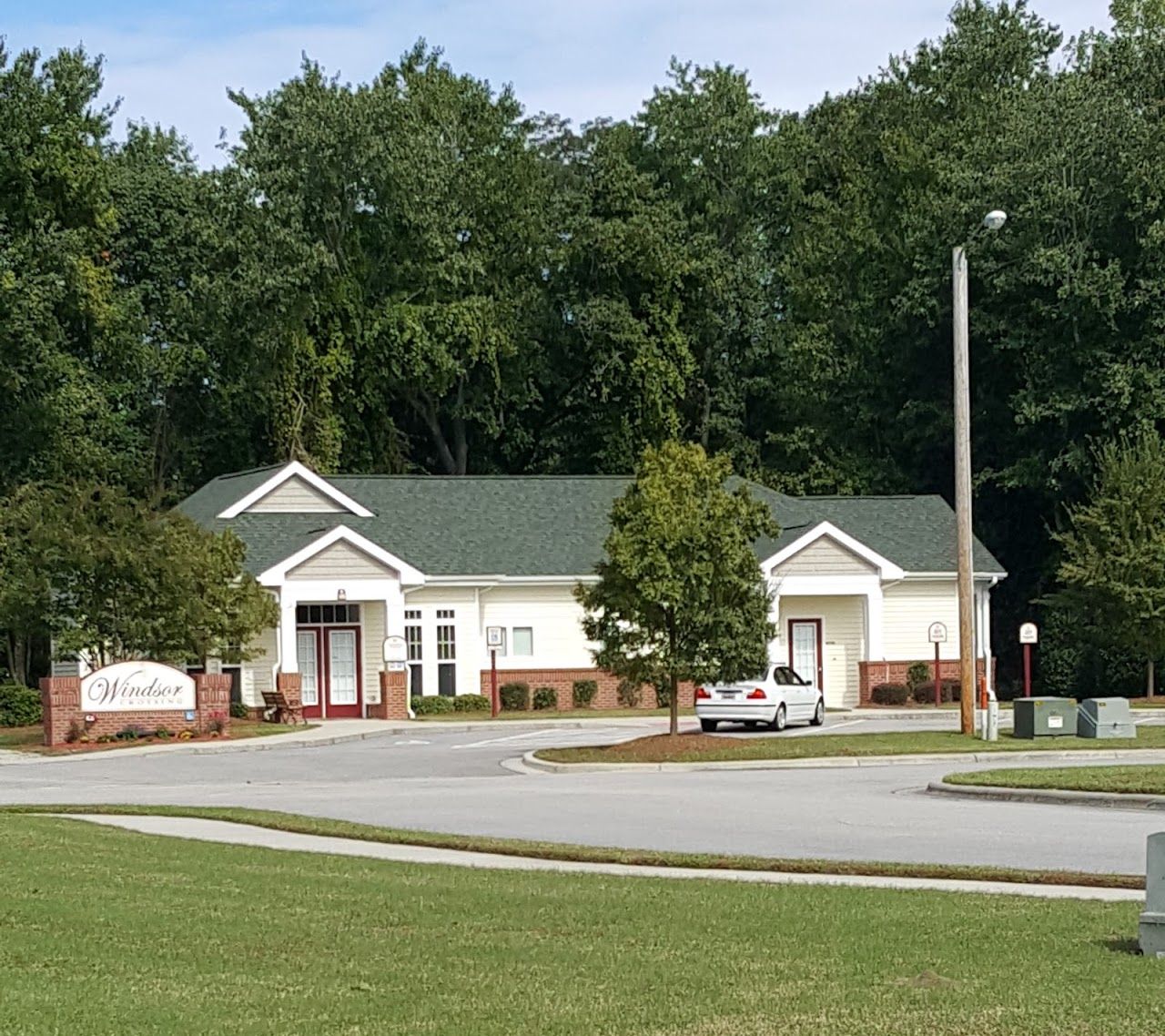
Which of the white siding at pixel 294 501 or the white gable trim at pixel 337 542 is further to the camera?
the white siding at pixel 294 501

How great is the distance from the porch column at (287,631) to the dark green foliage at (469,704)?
4232 mm

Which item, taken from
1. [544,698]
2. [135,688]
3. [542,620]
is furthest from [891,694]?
[135,688]

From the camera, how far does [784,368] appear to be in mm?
66812

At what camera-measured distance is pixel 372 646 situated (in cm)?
4806

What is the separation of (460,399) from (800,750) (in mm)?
37976

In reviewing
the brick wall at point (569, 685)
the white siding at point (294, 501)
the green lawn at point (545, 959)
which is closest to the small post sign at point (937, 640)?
the brick wall at point (569, 685)

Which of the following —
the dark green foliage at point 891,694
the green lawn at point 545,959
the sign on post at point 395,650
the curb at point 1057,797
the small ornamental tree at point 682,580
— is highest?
the small ornamental tree at point 682,580

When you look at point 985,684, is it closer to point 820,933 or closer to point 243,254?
point 243,254

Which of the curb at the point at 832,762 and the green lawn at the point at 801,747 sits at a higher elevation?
the green lawn at the point at 801,747

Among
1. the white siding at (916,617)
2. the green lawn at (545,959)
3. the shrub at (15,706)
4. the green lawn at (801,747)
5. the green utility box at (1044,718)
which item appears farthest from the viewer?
the white siding at (916,617)

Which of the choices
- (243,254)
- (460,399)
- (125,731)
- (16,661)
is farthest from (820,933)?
(460,399)

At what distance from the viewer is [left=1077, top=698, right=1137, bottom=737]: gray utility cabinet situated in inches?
1298

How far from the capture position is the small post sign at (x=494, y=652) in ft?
147

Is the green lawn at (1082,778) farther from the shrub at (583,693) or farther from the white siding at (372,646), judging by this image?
the white siding at (372,646)
